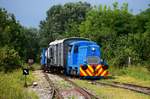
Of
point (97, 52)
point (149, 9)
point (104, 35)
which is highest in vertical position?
point (149, 9)

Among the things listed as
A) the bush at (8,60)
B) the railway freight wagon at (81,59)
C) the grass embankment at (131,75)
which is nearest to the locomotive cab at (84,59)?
the railway freight wagon at (81,59)

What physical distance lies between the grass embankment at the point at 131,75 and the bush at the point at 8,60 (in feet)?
24.7

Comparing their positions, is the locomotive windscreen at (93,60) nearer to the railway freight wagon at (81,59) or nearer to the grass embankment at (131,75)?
the railway freight wagon at (81,59)

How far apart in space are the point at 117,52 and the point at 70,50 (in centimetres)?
937

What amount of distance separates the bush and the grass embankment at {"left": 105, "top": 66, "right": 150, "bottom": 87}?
752cm

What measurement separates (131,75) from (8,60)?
9.44m

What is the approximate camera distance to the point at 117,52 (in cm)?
3775

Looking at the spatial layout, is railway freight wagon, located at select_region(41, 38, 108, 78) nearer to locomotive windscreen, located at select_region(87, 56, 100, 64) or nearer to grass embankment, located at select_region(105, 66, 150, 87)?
locomotive windscreen, located at select_region(87, 56, 100, 64)

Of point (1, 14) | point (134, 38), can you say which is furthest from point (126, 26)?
point (1, 14)

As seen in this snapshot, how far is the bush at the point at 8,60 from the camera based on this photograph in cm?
2753

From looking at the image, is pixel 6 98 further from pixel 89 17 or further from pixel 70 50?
pixel 89 17

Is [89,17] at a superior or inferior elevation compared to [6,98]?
superior

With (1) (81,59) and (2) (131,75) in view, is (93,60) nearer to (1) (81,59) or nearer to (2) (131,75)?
(1) (81,59)

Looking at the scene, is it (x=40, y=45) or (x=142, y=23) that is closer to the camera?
(x=142, y=23)
